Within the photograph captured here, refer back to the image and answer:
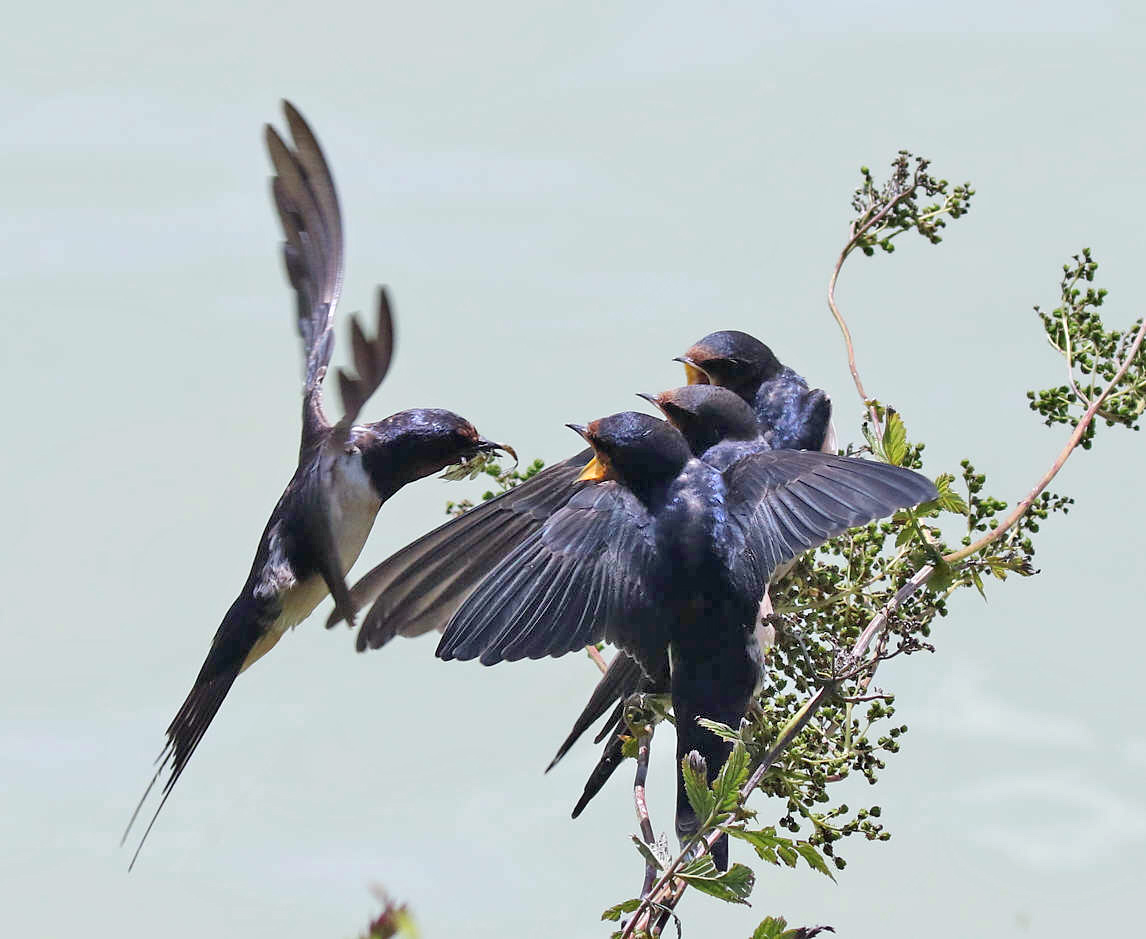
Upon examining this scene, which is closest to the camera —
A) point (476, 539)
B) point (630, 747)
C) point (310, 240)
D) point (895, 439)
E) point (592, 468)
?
point (630, 747)

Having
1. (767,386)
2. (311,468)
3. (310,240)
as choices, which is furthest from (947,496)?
(310,240)

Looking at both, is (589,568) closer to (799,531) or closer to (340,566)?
(799,531)

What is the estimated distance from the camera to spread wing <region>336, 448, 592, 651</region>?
3.46 meters

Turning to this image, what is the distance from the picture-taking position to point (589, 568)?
2.92m

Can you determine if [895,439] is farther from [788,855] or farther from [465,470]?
[465,470]

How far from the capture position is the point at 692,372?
157 inches

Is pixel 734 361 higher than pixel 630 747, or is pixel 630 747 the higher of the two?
pixel 734 361

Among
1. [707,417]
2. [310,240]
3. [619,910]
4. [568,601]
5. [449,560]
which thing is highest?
[310,240]

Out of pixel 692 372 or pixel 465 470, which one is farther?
pixel 692 372

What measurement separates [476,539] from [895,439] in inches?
43.8

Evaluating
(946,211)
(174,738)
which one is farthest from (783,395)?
(174,738)

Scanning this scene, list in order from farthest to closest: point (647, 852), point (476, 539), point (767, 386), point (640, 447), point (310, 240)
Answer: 1. point (767, 386)
2. point (310, 240)
3. point (476, 539)
4. point (640, 447)
5. point (647, 852)

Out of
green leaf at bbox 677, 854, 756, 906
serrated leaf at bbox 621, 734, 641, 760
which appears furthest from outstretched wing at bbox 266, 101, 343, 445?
green leaf at bbox 677, 854, 756, 906

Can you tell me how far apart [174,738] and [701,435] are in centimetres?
139
